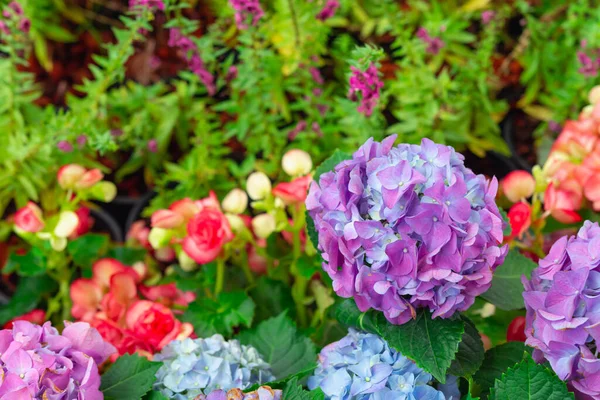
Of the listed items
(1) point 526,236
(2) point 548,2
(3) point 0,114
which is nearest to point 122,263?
(3) point 0,114

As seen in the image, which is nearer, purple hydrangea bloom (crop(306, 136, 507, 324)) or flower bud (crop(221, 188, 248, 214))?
purple hydrangea bloom (crop(306, 136, 507, 324))

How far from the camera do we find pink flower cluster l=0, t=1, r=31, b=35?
3.66 ft

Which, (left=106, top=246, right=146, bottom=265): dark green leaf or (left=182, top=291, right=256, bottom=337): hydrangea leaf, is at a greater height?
(left=182, top=291, right=256, bottom=337): hydrangea leaf

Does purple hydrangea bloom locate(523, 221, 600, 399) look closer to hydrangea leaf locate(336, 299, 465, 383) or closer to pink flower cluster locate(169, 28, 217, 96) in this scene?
hydrangea leaf locate(336, 299, 465, 383)

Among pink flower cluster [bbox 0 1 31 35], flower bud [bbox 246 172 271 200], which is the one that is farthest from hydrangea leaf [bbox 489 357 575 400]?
pink flower cluster [bbox 0 1 31 35]

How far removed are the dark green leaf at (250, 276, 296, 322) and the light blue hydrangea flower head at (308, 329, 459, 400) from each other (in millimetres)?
287

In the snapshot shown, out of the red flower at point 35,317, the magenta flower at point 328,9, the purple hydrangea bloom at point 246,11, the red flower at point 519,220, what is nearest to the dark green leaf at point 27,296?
the red flower at point 35,317

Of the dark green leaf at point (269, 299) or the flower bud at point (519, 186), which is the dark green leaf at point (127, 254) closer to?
the dark green leaf at point (269, 299)

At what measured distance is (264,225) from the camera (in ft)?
3.38

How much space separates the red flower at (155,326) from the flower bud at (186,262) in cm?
12

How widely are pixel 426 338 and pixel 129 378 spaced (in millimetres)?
339

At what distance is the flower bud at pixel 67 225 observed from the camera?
3.46 ft

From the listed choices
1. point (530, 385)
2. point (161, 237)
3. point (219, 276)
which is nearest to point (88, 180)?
point (161, 237)

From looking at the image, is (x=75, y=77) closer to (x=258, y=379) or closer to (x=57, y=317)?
(x=57, y=317)
